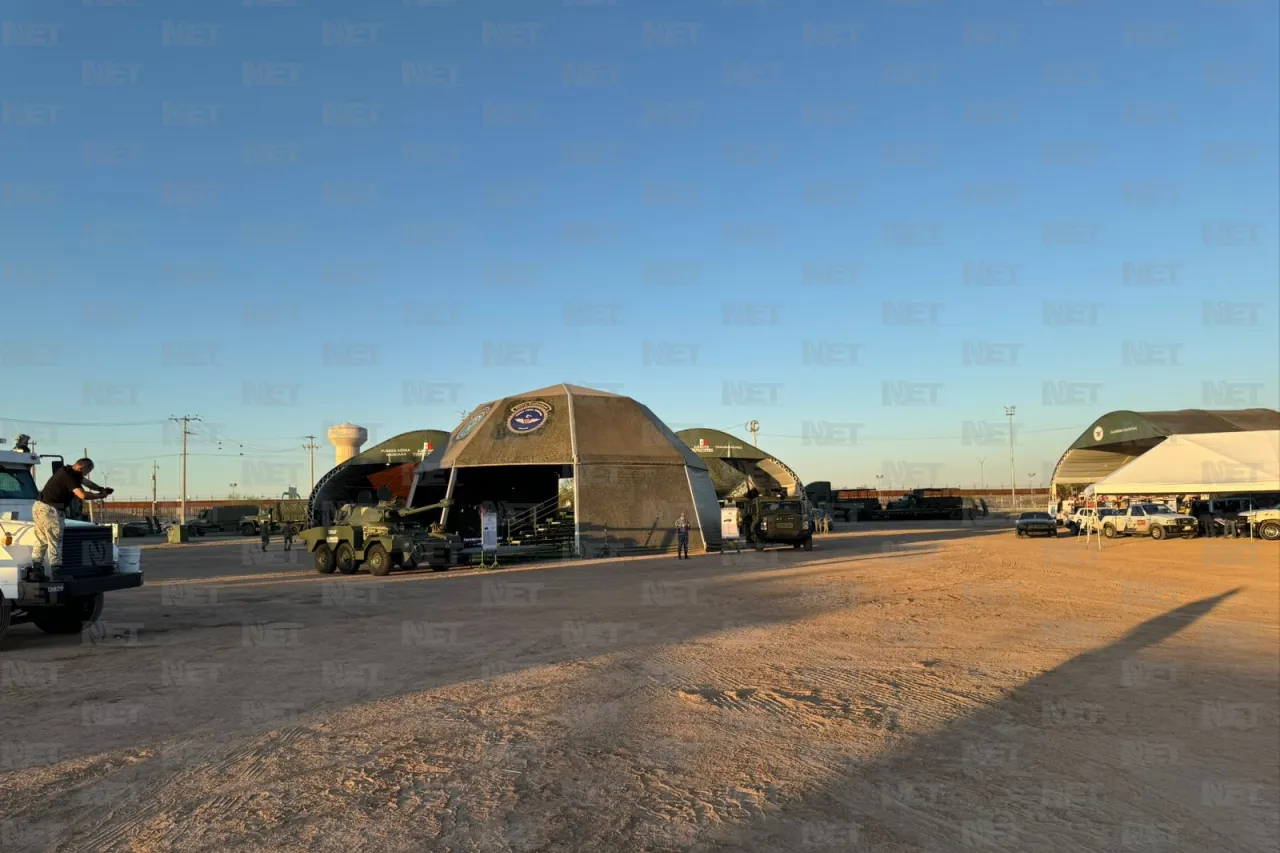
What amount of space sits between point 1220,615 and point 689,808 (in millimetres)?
12939

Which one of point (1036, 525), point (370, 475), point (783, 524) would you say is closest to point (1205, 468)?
point (1036, 525)

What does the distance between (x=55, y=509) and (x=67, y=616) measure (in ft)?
8.58

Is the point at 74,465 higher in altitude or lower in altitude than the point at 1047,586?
higher

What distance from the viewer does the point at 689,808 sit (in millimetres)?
5039

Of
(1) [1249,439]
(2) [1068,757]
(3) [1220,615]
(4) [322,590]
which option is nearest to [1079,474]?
(1) [1249,439]

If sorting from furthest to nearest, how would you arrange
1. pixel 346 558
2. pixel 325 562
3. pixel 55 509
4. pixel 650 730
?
pixel 325 562 → pixel 346 558 → pixel 55 509 → pixel 650 730

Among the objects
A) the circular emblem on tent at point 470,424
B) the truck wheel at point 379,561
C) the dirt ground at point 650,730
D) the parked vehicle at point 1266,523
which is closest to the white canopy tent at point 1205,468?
the parked vehicle at point 1266,523

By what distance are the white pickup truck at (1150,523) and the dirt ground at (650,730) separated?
79.0 ft

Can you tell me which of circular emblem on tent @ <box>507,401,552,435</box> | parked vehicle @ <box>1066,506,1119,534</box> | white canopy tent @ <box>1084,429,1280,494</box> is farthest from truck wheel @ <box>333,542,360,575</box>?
parked vehicle @ <box>1066,506,1119,534</box>

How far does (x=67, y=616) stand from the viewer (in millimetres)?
12414

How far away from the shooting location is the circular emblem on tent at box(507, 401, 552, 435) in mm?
33625

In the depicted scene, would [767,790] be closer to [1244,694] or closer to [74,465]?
[1244,694]

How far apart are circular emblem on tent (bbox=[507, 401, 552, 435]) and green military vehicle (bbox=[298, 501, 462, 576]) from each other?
29.1ft

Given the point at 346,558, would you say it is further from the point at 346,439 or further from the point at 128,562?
the point at 346,439
